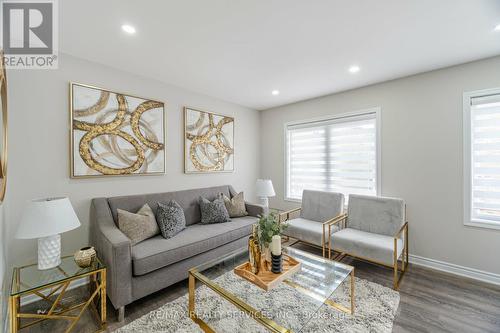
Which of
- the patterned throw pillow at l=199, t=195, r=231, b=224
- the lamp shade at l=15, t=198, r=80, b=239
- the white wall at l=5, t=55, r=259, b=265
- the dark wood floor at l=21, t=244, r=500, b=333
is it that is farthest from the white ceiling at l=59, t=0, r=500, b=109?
the dark wood floor at l=21, t=244, r=500, b=333

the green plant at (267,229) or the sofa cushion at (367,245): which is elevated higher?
the green plant at (267,229)

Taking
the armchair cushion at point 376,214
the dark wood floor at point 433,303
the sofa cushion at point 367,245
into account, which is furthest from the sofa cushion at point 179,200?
the armchair cushion at point 376,214

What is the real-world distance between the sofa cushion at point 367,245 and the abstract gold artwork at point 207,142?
7.16 ft

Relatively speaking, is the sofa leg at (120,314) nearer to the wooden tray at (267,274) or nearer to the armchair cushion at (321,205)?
the wooden tray at (267,274)

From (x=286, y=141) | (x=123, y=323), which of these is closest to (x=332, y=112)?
(x=286, y=141)

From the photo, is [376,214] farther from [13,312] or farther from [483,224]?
[13,312]

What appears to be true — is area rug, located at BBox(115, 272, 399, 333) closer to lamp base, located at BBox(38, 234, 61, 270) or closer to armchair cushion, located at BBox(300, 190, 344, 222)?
lamp base, located at BBox(38, 234, 61, 270)

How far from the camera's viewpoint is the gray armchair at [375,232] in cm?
230

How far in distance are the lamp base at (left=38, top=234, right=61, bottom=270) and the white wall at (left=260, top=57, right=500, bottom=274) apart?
3.76m

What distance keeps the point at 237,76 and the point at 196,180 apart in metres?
1.72

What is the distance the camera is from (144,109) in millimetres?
2807

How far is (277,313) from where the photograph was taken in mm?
1817

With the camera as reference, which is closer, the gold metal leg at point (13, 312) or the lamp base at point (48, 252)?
the gold metal leg at point (13, 312)
